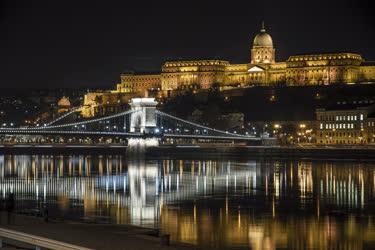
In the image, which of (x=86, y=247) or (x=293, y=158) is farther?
(x=293, y=158)

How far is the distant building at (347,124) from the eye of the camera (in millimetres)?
81375

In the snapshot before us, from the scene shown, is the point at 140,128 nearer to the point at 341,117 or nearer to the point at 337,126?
the point at 337,126

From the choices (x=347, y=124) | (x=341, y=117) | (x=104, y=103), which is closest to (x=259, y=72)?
(x=104, y=103)

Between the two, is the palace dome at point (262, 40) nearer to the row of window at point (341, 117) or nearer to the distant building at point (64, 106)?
the distant building at point (64, 106)

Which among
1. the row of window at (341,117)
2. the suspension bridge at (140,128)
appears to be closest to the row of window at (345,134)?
the row of window at (341,117)

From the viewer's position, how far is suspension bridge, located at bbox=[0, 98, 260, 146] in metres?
66.6

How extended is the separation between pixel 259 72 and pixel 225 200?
100461mm

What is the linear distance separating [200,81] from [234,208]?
107142 millimetres

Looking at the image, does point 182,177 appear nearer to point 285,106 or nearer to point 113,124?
point 113,124

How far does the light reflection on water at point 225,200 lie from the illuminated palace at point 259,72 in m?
70.5

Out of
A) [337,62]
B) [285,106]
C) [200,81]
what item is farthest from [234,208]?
[200,81]

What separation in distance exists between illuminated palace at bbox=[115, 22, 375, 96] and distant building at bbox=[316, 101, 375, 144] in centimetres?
3564

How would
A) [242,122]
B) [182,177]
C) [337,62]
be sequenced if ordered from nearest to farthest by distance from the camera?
[182,177] → [242,122] → [337,62]

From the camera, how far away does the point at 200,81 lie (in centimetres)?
13675
